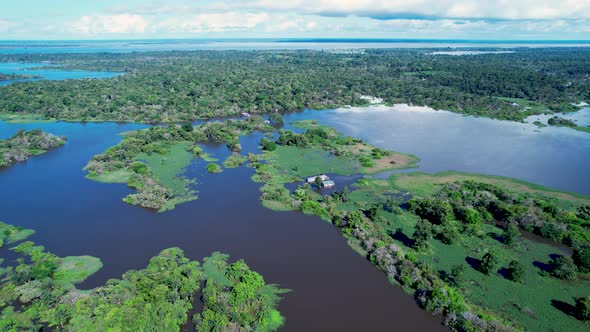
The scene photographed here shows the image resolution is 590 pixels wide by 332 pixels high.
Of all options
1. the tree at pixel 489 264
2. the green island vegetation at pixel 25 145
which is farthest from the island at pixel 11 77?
the tree at pixel 489 264

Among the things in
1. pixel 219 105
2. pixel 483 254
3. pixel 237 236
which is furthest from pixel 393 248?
pixel 219 105

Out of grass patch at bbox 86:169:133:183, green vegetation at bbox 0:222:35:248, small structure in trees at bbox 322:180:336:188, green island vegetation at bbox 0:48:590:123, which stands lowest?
green vegetation at bbox 0:222:35:248

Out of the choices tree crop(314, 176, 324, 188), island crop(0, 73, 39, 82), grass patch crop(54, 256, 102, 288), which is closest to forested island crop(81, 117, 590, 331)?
tree crop(314, 176, 324, 188)

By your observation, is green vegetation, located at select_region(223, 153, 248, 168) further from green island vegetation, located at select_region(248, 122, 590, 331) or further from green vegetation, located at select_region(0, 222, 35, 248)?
green vegetation, located at select_region(0, 222, 35, 248)

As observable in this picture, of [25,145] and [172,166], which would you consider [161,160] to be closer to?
[172,166]

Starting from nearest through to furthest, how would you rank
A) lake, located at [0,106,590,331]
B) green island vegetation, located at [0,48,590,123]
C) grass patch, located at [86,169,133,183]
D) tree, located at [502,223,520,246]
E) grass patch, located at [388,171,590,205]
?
lake, located at [0,106,590,331] → tree, located at [502,223,520,246] → grass patch, located at [388,171,590,205] → grass patch, located at [86,169,133,183] → green island vegetation, located at [0,48,590,123]

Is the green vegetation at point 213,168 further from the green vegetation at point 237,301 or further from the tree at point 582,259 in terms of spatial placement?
the tree at point 582,259

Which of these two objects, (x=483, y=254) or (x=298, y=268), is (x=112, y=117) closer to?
(x=298, y=268)
